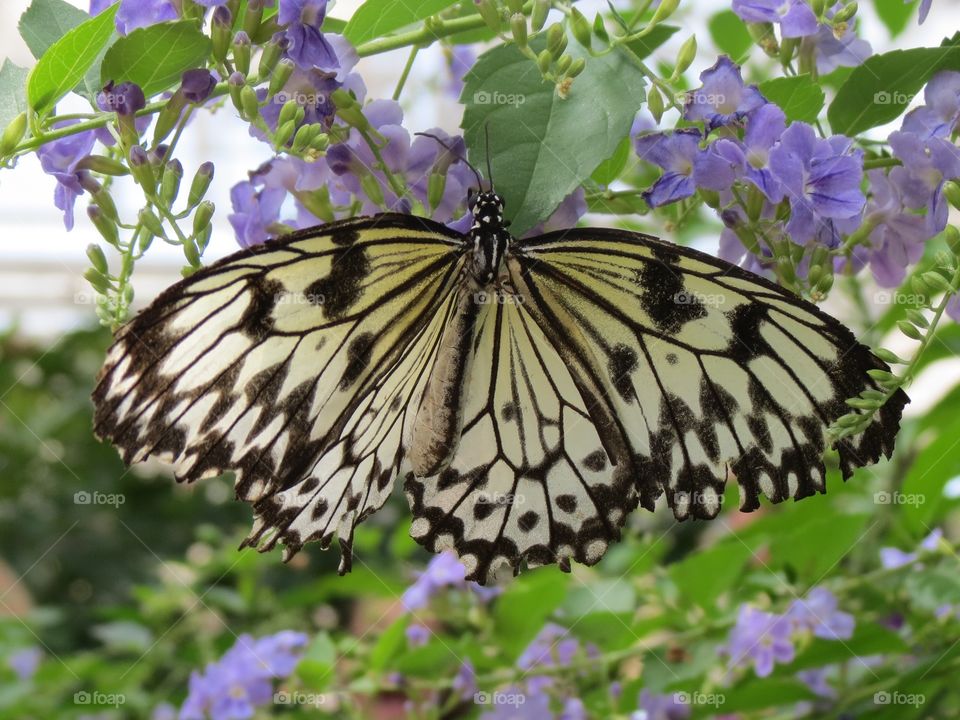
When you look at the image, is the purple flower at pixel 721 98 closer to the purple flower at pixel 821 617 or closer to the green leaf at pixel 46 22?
the green leaf at pixel 46 22

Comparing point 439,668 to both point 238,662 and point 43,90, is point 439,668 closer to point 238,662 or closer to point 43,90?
point 238,662

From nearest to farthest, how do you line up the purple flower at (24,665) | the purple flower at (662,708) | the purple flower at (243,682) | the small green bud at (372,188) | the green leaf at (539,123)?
the green leaf at (539,123), the small green bud at (372,188), the purple flower at (662,708), the purple flower at (243,682), the purple flower at (24,665)

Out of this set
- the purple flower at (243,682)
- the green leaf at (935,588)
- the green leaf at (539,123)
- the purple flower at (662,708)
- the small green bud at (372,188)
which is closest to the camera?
the green leaf at (539,123)

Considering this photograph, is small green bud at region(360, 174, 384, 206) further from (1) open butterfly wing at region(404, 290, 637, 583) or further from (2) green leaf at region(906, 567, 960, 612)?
(2) green leaf at region(906, 567, 960, 612)

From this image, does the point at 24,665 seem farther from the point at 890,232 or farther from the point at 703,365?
the point at 890,232

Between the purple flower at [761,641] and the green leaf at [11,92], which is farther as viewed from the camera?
the purple flower at [761,641]

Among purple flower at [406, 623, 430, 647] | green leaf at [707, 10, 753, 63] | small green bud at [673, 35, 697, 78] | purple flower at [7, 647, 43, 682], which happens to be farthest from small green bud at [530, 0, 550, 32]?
purple flower at [7, 647, 43, 682]

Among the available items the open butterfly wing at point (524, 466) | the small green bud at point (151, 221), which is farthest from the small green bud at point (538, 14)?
the small green bud at point (151, 221)
